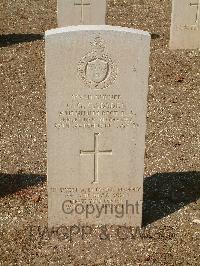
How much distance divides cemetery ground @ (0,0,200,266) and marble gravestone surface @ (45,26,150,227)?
270 millimetres

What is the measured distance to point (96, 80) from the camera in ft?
15.6

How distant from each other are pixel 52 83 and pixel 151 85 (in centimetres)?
453

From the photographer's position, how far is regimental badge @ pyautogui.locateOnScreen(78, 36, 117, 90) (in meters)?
4.66

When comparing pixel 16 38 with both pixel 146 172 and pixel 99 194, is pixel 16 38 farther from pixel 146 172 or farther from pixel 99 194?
pixel 99 194

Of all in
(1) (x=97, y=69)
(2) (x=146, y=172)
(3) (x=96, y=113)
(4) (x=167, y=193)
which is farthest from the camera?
(2) (x=146, y=172)

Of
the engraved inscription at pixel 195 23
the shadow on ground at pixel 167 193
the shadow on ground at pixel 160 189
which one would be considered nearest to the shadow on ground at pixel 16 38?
the engraved inscription at pixel 195 23

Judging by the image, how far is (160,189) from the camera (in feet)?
19.7

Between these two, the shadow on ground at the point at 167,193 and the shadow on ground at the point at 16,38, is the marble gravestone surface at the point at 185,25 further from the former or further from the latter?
the shadow on ground at the point at 167,193

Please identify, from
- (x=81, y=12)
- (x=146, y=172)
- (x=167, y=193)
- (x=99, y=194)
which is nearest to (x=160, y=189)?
(x=167, y=193)

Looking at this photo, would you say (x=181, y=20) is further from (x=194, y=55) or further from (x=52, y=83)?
(x=52, y=83)

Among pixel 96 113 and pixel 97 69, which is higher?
pixel 97 69

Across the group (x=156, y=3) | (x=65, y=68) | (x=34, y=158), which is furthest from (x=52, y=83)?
(x=156, y=3)

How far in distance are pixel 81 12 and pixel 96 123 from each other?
6.18 meters

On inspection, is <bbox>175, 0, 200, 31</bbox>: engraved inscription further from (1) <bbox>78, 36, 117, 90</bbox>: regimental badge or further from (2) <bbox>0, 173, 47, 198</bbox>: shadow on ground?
(1) <bbox>78, 36, 117, 90</bbox>: regimental badge
